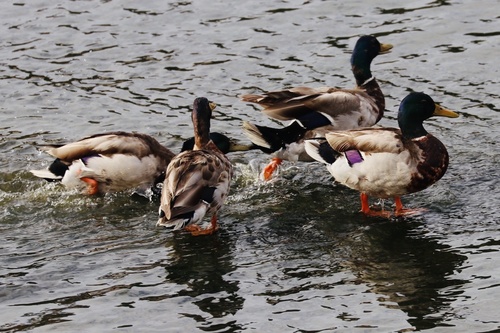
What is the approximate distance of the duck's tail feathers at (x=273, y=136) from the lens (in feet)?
33.2

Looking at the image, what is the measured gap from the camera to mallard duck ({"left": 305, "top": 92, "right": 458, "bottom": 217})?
28.6 feet

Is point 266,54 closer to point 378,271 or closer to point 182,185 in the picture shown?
point 182,185

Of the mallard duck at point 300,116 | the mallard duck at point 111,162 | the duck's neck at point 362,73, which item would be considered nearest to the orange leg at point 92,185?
the mallard duck at point 111,162

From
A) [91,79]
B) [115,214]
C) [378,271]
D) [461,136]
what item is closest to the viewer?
[378,271]

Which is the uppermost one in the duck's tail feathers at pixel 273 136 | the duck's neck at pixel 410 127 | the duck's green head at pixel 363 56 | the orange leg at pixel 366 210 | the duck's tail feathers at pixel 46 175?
the duck's green head at pixel 363 56

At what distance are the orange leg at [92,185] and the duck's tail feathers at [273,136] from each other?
141 cm

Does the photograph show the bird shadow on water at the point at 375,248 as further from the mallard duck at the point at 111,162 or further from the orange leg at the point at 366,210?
the mallard duck at the point at 111,162

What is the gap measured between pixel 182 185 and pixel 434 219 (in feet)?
6.57

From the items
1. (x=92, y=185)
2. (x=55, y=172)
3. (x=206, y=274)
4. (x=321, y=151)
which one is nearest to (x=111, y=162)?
(x=92, y=185)

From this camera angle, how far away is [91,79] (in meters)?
12.7

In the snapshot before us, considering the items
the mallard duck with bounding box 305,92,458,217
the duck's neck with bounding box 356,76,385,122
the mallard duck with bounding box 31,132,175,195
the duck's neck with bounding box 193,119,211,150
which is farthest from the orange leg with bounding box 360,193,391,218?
the mallard duck with bounding box 31,132,175,195

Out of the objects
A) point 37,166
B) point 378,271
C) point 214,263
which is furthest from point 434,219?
point 37,166

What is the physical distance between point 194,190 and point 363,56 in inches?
132

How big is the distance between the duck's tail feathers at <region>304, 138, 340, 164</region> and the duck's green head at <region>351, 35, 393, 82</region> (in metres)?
1.70
